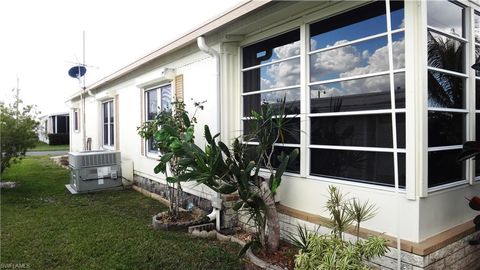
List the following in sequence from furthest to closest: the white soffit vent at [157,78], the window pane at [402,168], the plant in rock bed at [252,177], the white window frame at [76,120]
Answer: the white window frame at [76,120]
the white soffit vent at [157,78]
the plant in rock bed at [252,177]
the window pane at [402,168]

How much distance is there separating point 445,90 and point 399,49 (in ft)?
2.48

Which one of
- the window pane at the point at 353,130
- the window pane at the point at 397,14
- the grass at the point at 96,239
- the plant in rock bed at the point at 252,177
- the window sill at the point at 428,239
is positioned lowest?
the grass at the point at 96,239

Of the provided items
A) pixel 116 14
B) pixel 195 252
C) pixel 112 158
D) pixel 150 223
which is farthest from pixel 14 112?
pixel 195 252

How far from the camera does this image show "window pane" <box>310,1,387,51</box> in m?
3.56

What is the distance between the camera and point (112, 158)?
9008mm

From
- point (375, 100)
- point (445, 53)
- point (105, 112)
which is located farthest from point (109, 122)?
point (445, 53)

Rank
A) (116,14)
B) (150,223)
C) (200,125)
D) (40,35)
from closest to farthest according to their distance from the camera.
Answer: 1. (150,223)
2. (200,125)
3. (116,14)
4. (40,35)

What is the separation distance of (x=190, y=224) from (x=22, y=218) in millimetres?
3376

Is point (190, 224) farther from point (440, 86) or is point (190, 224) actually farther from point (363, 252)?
point (440, 86)

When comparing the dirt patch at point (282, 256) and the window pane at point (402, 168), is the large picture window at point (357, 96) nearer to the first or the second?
the window pane at point (402, 168)

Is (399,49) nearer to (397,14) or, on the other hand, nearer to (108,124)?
(397,14)

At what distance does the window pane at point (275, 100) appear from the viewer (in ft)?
14.8

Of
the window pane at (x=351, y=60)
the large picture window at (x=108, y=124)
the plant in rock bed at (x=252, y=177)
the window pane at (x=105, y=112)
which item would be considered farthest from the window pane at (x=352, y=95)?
the window pane at (x=105, y=112)

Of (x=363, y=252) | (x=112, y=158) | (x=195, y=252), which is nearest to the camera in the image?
(x=363, y=252)
